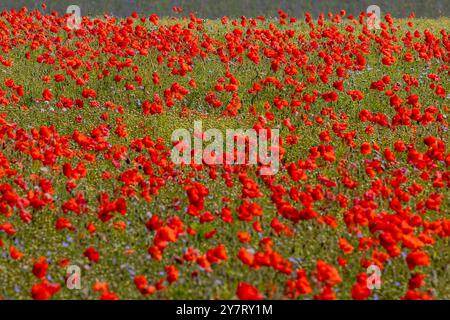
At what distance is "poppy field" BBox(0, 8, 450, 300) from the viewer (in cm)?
608

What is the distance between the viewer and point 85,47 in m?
13.7

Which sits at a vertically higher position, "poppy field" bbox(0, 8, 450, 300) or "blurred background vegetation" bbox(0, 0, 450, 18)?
"blurred background vegetation" bbox(0, 0, 450, 18)

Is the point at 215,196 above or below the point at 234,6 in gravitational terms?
below

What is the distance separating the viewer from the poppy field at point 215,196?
6078mm

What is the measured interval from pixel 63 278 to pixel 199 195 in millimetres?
1299

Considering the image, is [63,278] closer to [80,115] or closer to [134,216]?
[134,216]

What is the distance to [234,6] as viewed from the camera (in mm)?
21719

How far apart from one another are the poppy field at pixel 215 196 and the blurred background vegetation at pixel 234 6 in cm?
707

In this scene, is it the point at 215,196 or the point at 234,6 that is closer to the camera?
the point at 215,196

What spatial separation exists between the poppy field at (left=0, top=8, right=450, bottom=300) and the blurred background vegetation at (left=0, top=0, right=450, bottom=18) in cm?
707

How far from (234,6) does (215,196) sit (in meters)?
14.5

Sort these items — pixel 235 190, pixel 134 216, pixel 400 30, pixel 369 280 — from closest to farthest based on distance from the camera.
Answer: pixel 369 280, pixel 134 216, pixel 235 190, pixel 400 30
